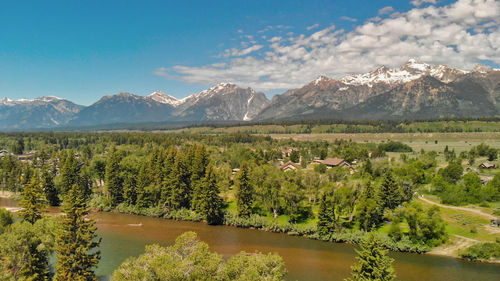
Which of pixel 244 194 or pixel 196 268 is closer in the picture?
pixel 196 268

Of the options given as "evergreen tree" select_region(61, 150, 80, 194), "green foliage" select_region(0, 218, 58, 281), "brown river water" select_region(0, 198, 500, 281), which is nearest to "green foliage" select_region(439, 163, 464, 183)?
"brown river water" select_region(0, 198, 500, 281)

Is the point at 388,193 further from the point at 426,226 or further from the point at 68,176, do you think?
the point at 68,176

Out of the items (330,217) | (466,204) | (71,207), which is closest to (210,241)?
(330,217)

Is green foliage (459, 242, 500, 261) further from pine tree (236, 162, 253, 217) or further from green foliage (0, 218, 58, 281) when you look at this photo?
green foliage (0, 218, 58, 281)

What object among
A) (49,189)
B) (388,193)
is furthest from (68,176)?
(388,193)

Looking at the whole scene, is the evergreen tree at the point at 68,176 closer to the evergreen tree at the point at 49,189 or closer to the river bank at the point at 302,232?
the evergreen tree at the point at 49,189
